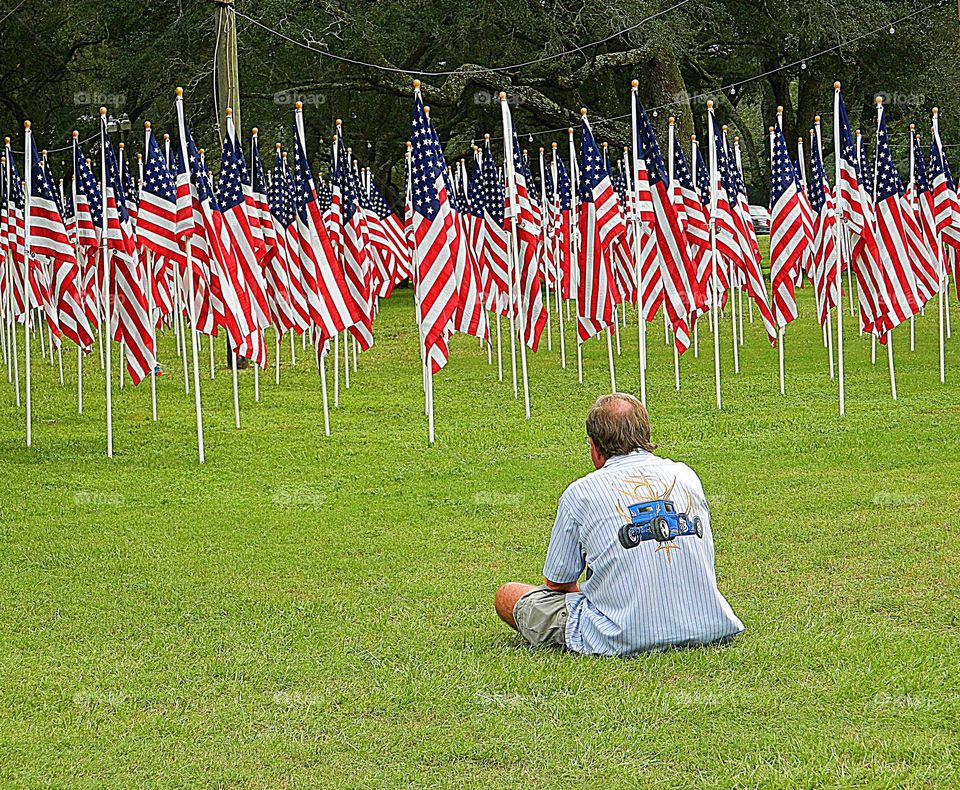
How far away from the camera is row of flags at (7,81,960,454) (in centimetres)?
1357

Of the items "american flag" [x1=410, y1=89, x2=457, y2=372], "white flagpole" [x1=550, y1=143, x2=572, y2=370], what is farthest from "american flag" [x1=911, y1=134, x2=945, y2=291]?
"american flag" [x1=410, y1=89, x2=457, y2=372]

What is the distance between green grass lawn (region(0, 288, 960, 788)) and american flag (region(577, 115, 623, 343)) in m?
1.57

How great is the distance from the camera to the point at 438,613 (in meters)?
7.05

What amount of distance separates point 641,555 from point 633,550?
1.6 inches

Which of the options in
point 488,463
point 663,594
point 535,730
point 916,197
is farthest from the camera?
point 916,197

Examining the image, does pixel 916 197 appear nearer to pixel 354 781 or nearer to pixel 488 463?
pixel 488 463

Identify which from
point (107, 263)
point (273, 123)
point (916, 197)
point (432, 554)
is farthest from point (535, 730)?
point (273, 123)

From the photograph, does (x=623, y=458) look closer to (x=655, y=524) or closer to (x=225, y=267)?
(x=655, y=524)

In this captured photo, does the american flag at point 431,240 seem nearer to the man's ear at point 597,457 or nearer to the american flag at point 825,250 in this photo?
the american flag at point 825,250

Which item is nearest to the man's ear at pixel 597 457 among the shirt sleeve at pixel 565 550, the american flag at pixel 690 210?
the shirt sleeve at pixel 565 550

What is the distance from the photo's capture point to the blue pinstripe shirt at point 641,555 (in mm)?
5574

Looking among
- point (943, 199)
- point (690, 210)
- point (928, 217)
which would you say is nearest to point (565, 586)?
point (690, 210)

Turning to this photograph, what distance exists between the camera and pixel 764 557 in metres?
8.14

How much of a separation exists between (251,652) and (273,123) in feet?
92.5
